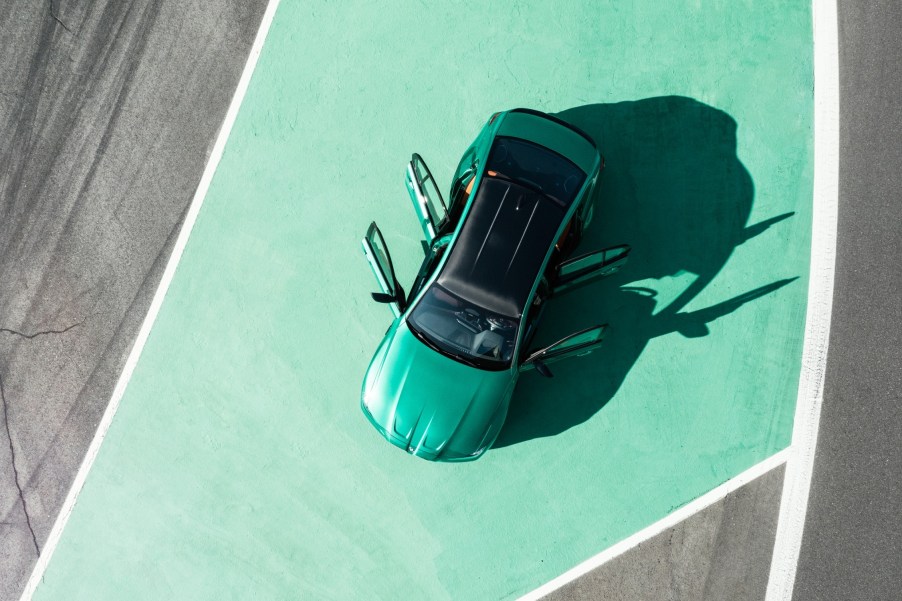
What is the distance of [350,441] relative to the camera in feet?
22.9

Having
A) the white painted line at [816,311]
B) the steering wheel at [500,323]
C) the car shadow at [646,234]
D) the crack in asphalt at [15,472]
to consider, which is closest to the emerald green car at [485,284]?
the steering wheel at [500,323]

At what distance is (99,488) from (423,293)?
182 inches

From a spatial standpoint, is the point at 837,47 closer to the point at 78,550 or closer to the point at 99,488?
the point at 99,488

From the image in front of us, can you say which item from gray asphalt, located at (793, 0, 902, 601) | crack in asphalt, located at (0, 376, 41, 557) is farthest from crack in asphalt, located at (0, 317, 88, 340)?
gray asphalt, located at (793, 0, 902, 601)

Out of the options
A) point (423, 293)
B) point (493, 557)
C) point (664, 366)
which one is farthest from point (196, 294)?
point (664, 366)

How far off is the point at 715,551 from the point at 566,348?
117 inches

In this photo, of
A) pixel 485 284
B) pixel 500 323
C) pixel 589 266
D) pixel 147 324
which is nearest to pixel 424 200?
pixel 485 284

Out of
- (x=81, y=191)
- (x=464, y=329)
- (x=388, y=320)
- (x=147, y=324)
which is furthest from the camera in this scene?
(x=81, y=191)

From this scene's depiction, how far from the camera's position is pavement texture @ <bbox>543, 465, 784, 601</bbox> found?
6.75 meters

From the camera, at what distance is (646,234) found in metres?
6.94

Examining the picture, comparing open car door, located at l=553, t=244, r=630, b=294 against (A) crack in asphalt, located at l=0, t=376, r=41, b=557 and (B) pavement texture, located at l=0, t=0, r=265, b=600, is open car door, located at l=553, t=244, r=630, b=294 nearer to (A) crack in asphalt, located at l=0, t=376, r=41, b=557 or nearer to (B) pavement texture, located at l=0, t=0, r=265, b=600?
(B) pavement texture, located at l=0, t=0, r=265, b=600

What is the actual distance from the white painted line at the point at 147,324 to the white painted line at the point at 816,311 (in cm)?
666

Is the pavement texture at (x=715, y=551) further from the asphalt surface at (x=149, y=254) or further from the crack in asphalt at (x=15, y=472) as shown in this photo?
the crack in asphalt at (x=15, y=472)

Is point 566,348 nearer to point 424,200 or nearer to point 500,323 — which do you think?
point 500,323
